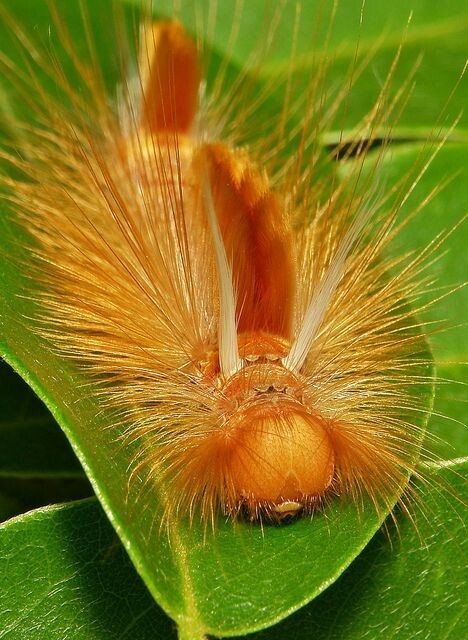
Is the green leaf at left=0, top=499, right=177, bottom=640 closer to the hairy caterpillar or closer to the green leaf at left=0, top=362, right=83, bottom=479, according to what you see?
the hairy caterpillar

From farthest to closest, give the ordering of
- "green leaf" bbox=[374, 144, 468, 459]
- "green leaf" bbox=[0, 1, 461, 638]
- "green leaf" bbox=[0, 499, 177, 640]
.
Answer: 1. "green leaf" bbox=[374, 144, 468, 459]
2. "green leaf" bbox=[0, 499, 177, 640]
3. "green leaf" bbox=[0, 1, 461, 638]

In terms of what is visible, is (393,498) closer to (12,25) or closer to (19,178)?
(19,178)

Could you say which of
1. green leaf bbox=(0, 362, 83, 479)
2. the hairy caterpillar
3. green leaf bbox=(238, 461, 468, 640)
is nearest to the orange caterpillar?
the hairy caterpillar

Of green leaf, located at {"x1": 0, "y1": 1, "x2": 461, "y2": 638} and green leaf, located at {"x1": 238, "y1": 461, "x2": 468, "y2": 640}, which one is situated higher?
green leaf, located at {"x1": 0, "y1": 1, "x2": 461, "y2": 638}

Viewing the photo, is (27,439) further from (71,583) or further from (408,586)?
(408,586)

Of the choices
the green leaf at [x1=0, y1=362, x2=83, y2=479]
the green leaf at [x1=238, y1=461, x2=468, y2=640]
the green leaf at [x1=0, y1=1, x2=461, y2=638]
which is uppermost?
the green leaf at [x1=0, y1=362, x2=83, y2=479]

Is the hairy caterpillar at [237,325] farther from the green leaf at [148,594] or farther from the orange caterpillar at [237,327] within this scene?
the green leaf at [148,594]

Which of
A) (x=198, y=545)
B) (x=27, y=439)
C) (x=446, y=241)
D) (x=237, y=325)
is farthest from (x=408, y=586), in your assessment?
(x=446, y=241)

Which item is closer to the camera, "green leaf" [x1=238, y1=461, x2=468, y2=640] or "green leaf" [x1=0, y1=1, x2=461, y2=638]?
"green leaf" [x1=0, y1=1, x2=461, y2=638]
